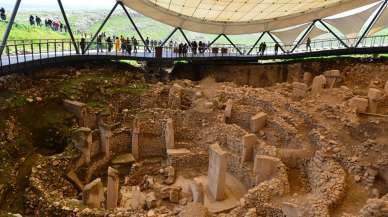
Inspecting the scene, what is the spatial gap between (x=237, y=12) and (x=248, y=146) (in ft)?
53.9

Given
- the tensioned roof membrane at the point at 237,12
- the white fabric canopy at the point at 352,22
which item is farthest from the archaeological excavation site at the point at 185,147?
the white fabric canopy at the point at 352,22

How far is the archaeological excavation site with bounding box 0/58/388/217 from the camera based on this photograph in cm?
1248

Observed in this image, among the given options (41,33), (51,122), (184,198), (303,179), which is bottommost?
(184,198)

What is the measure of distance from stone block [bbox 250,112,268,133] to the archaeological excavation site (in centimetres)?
6

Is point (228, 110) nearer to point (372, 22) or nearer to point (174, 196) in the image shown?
point (174, 196)

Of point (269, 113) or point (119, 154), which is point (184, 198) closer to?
point (119, 154)

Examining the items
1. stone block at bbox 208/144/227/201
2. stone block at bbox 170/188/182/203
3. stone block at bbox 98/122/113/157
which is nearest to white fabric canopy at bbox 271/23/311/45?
stone block at bbox 98/122/113/157

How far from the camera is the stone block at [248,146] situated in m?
16.2

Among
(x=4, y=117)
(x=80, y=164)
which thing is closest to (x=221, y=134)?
(x=80, y=164)

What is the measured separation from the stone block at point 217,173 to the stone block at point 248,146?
5.51 ft

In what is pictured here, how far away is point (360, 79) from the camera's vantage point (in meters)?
25.9

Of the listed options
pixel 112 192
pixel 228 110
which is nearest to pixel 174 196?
pixel 112 192

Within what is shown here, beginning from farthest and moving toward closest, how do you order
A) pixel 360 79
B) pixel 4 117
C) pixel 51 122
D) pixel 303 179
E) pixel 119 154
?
pixel 360 79 → pixel 119 154 → pixel 51 122 → pixel 4 117 → pixel 303 179

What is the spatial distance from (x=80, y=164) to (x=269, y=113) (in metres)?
10.0
